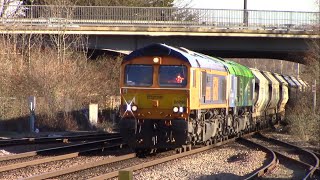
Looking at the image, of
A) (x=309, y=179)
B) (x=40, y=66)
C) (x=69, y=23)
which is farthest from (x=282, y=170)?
(x=69, y=23)

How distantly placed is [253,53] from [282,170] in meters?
28.9

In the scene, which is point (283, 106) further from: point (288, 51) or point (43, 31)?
point (43, 31)

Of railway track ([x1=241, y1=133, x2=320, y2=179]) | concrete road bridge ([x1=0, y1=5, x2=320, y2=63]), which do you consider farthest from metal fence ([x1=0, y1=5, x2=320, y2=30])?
railway track ([x1=241, y1=133, x2=320, y2=179])

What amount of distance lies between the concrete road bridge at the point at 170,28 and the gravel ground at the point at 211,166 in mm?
19667

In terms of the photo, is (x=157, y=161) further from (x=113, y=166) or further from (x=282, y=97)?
(x=282, y=97)

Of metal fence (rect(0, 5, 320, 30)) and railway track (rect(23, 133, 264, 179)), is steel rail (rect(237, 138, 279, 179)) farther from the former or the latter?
metal fence (rect(0, 5, 320, 30))

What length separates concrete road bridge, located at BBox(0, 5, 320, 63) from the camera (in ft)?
133

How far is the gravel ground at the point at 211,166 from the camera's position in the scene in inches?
606

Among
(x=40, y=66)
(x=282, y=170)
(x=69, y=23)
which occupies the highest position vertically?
(x=69, y=23)

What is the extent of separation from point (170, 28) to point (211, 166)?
78.5 ft

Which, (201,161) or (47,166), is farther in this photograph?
(201,161)

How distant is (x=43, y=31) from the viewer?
40.7m

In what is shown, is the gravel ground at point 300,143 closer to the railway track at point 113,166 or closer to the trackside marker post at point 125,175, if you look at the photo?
the railway track at point 113,166

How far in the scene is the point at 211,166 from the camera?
17656mm
